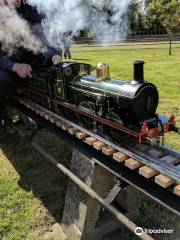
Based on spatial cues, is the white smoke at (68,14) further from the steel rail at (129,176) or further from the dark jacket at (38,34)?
the steel rail at (129,176)

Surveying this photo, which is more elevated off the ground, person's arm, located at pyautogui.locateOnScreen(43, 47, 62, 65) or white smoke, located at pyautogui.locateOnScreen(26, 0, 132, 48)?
white smoke, located at pyautogui.locateOnScreen(26, 0, 132, 48)

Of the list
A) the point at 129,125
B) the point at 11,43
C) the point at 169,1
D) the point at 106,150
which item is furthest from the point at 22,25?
the point at 169,1

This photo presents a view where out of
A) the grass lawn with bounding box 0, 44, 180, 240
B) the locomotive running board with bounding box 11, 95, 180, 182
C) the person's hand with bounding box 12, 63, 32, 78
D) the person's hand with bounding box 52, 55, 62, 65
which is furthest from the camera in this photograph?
the person's hand with bounding box 52, 55, 62, 65

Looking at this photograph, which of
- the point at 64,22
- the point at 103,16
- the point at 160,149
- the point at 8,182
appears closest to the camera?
the point at 160,149

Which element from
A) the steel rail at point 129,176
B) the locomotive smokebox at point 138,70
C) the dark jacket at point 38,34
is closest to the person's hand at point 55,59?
the dark jacket at point 38,34

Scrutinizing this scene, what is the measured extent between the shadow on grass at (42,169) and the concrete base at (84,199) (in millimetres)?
587

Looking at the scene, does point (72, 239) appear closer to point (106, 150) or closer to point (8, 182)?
point (106, 150)

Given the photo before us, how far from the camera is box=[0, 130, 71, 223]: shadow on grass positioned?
6.80 m

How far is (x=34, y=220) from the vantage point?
6.18 meters

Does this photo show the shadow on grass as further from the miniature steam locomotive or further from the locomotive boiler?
the locomotive boiler

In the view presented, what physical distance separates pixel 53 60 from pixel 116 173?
4.66m

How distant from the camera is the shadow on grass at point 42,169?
6797 millimetres

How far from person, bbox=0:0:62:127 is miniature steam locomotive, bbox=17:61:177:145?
66 cm

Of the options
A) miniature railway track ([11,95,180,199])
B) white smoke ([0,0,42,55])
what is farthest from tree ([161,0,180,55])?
miniature railway track ([11,95,180,199])
